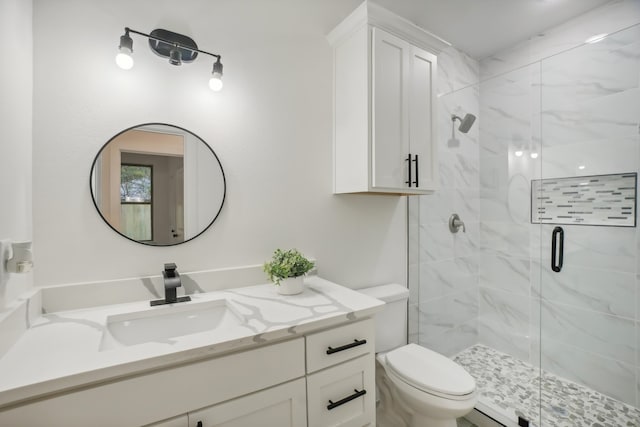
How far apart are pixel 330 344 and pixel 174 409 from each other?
529 millimetres

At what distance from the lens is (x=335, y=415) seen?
3.76 feet

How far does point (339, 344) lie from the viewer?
45.4 inches

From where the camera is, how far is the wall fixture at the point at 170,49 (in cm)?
121

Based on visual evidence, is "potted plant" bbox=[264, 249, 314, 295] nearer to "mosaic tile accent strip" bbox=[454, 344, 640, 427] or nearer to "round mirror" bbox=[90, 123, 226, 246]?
"round mirror" bbox=[90, 123, 226, 246]

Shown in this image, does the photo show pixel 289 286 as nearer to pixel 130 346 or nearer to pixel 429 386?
pixel 130 346

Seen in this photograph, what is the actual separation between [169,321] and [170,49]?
46.3 inches

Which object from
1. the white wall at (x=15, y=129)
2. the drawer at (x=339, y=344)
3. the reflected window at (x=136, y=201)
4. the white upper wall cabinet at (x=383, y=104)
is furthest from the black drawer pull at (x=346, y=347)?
the white wall at (x=15, y=129)

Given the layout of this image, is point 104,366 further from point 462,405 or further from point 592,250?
point 592,250

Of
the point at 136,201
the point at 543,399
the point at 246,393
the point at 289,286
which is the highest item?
the point at 136,201

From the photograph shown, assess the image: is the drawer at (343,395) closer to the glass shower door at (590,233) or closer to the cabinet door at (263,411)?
the cabinet door at (263,411)

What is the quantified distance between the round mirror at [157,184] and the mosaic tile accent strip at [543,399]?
204cm

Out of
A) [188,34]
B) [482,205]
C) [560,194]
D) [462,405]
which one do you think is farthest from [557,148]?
[188,34]

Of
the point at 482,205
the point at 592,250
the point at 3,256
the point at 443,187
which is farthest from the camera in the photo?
the point at 482,205

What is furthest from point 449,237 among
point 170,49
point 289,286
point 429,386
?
point 170,49
